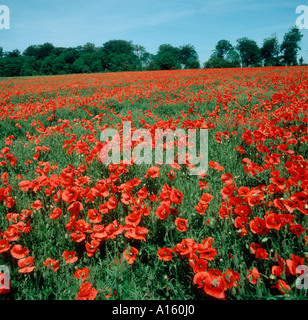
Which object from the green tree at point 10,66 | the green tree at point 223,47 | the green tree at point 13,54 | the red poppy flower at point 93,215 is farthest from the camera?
the green tree at point 223,47

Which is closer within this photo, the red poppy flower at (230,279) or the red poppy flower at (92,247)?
the red poppy flower at (230,279)

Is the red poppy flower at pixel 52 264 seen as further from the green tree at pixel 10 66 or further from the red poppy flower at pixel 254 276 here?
the green tree at pixel 10 66

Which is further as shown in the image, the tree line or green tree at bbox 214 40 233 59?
green tree at bbox 214 40 233 59

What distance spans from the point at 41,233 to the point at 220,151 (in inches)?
98.9

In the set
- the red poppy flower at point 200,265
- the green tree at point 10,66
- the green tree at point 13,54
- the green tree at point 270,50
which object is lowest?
the red poppy flower at point 200,265

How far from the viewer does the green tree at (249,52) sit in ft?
218

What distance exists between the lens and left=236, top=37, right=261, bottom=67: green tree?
218ft

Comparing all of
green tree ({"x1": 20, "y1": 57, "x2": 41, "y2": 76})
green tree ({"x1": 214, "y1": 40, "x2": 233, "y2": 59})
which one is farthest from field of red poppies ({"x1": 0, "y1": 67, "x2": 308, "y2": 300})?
green tree ({"x1": 214, "y1": 40, "x2": 233, "y2": 59})

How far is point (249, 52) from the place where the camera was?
6738cm

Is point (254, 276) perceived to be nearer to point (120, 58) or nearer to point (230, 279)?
point (230, 279)

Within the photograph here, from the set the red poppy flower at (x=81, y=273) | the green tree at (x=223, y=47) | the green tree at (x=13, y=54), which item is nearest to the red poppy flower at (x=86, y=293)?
the red poppy flower at (x=81, y=273)

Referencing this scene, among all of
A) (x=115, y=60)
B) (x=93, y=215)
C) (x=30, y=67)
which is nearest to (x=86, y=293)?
(x=93, y=215)

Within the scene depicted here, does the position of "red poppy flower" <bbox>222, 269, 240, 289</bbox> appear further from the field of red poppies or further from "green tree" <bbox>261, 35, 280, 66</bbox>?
"green tree" <bbox>261, 35, 280, 66</bbox>

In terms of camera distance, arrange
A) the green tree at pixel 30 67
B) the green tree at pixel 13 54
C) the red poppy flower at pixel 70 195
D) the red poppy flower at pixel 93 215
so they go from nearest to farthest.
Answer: the red poppy flower at pixel 93 215, the red poppy flower at pixel 70 195, the green tree at pixel 13 54, the green tree at pixel 30 67
